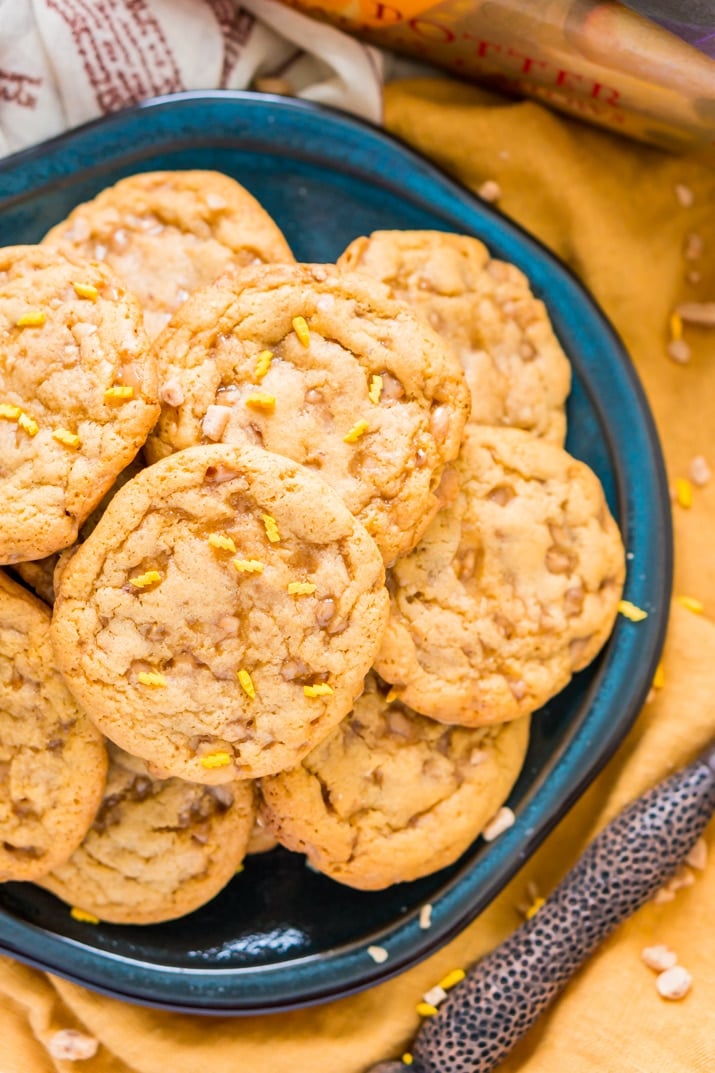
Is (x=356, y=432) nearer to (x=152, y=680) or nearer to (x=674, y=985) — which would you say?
(x=152, y=680)

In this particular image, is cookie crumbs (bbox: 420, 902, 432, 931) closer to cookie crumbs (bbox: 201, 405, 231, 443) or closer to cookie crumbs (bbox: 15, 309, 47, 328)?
cookie crumbs (bbox: 201, 405, 231, 443)

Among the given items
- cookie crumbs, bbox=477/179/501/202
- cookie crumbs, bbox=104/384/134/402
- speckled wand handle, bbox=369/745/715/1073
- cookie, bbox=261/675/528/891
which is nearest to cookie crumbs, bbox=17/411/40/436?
cookie crumbs, bbox=104/384/134/402

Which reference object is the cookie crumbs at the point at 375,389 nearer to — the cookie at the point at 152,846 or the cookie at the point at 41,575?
the cookie at the point at 41,575

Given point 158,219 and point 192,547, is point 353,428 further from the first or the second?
point 158,219

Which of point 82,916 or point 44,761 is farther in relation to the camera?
point 82,916

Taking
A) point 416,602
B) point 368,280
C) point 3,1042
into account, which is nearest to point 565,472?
point 416,602

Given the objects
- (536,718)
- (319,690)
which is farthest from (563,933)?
(319,690)
